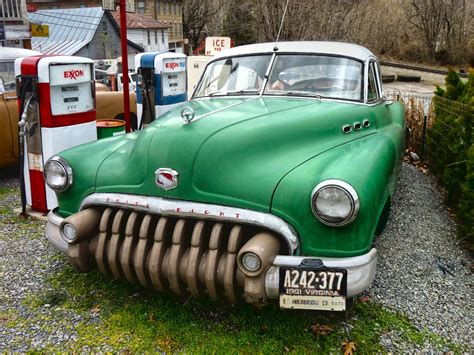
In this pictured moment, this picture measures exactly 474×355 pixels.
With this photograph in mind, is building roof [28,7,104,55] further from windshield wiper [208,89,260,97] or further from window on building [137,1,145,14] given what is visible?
windshield wiper [208,89,260,97]

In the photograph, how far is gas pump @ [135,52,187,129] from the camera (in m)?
7.11

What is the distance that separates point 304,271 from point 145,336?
1142 millimetres

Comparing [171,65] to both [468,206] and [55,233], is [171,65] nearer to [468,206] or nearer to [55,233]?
[55,233]

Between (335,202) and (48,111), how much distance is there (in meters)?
3.53

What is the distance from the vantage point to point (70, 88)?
5.38 m

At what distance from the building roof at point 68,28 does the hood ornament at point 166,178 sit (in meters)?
30.8

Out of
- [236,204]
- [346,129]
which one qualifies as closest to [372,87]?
[346,129]

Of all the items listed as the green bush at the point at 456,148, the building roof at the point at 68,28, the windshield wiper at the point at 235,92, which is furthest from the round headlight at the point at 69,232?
the building roof at the point at 68,28

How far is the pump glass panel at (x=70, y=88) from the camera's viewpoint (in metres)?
5.20

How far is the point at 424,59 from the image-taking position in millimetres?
37344

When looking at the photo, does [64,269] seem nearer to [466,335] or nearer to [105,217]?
[105,217]

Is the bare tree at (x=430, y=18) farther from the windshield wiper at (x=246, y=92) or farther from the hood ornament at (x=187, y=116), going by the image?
the hood ornament at (x=187, y=116)

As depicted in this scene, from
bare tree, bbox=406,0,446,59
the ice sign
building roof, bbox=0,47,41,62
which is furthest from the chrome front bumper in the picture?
bare tree, bbox=406,0,446,59

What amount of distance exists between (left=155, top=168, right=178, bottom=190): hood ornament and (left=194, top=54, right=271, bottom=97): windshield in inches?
58.6
